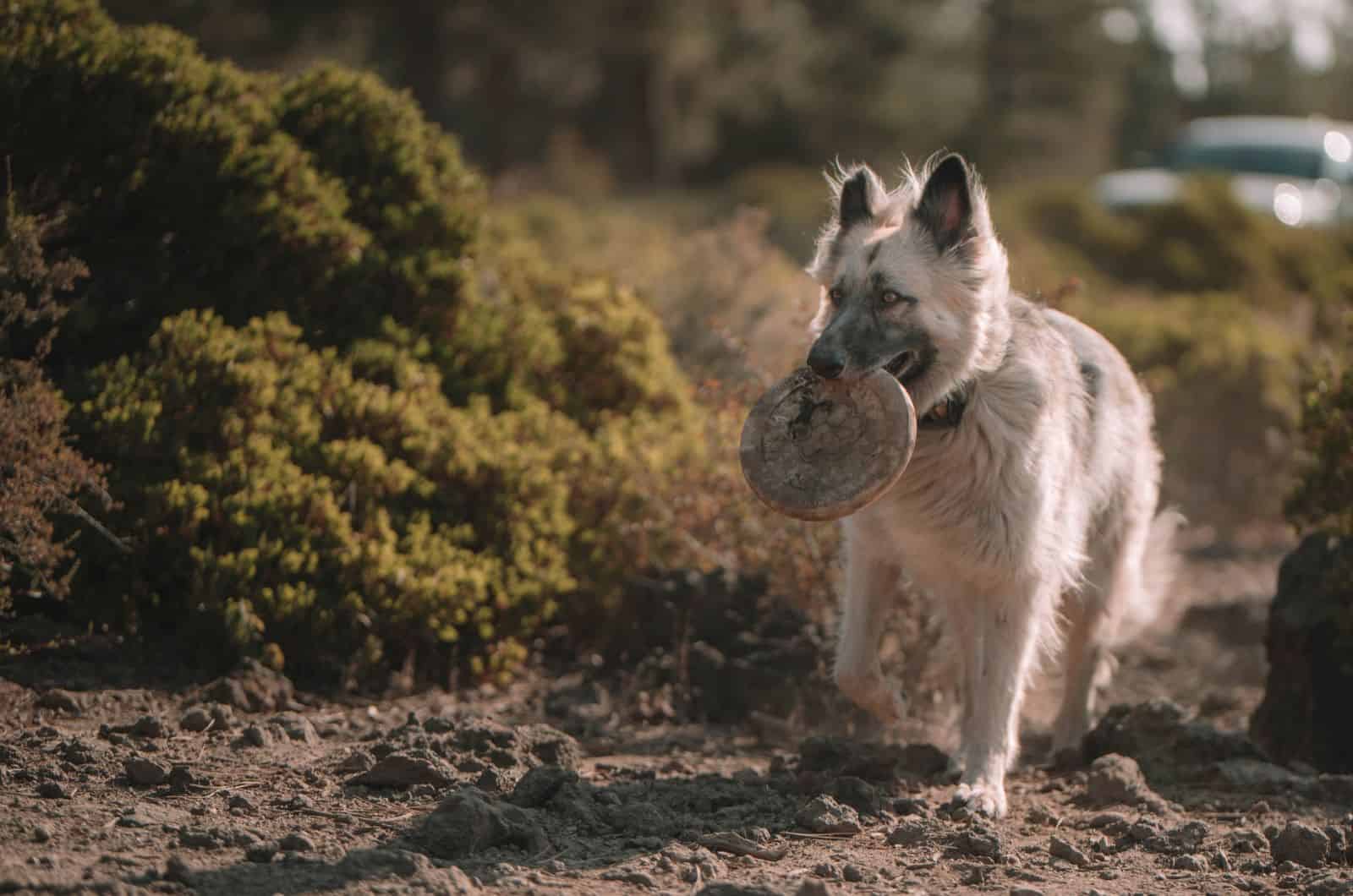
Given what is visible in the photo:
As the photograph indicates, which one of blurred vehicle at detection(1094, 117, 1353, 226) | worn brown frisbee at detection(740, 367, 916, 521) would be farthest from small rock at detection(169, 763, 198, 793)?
blurred vehicle at detection(1094, 117, 1353, 226)

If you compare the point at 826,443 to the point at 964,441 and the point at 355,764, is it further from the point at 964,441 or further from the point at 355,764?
the point at 355,764

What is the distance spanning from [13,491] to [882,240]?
3.57m

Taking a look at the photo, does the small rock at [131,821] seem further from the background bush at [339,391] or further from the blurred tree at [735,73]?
the blurred tree at [735,73]

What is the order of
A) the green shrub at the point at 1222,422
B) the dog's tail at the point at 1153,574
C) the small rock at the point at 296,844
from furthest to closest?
the green shrub at the point at 1222,422, the dog's tail at the point at 1153,574, the small rock at the point at 296,844

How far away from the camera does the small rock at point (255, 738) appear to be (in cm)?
630

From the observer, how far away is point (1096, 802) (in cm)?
661

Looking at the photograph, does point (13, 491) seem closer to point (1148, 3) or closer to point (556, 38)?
point (556, 38)

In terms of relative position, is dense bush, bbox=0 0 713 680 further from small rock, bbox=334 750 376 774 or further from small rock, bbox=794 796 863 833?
small rock, bbox=794 796 863 833

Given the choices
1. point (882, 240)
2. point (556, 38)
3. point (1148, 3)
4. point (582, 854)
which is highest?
point (1148, 3)

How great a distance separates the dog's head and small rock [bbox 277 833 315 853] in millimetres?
2635

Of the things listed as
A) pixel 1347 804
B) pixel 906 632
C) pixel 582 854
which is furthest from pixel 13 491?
pixel 1347 804

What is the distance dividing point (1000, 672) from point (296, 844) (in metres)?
3.15

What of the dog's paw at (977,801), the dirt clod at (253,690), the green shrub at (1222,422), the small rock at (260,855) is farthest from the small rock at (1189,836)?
the green shrub at (1222,422)

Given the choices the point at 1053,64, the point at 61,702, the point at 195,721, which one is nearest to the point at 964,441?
the point at 195,721
